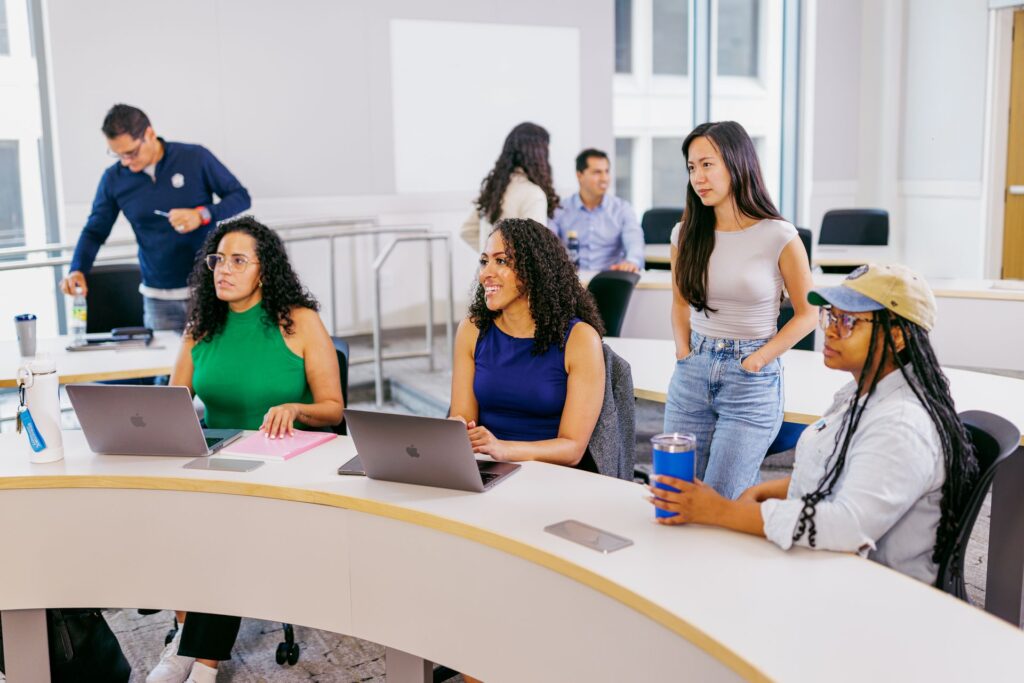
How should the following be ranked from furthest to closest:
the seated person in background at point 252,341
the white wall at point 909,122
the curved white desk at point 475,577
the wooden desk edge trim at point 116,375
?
the white wall at point 909,122 → the wooden desk edge trim at point 116,375 → the seated person in background at point 252,341 → the curved white desk at point 475,577

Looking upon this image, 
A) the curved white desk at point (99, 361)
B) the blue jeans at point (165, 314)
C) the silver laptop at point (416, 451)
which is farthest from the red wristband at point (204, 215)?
the silver laptop at point (416, 451)

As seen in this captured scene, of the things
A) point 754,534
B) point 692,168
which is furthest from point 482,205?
point 754,534

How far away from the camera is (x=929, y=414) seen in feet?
5.46

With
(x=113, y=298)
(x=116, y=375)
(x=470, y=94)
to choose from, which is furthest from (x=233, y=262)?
(x=470, y=94)

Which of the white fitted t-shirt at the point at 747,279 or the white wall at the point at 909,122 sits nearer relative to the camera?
the white fitted t-shirt at the point at 747,279

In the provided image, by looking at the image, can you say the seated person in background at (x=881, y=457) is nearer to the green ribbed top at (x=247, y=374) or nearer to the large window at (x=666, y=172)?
the green ribbed top at (x=247, y=374)

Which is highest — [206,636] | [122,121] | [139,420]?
[122,121]

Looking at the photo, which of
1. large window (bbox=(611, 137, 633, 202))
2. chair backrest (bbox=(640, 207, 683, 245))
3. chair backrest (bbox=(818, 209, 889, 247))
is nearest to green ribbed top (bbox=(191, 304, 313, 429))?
chair backrest (bbox=(640, 207, 683, 245))

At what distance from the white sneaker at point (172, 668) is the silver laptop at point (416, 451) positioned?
823 mm

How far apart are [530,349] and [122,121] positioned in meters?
2.46

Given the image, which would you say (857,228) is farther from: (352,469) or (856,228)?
(352,469)

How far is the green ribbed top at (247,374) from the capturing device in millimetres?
2789

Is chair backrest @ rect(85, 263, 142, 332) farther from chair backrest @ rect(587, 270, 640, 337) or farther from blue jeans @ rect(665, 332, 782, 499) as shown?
blue jeans @ rect(665, 332, 782, 499)

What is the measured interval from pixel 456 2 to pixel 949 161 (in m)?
4.03
